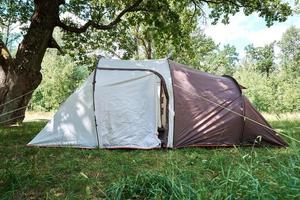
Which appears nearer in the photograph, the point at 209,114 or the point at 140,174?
the point at 140,174

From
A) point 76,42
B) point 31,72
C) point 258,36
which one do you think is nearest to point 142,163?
point 31,72

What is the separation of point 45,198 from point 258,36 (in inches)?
2236

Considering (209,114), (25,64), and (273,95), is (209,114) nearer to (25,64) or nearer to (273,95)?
(25,64)

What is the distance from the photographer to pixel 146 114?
7383 mm

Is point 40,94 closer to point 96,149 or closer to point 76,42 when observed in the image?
point 76,42

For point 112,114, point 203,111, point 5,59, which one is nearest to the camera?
point 112,114

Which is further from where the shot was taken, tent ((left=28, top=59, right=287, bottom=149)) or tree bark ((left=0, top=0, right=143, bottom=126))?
tree bark ((left=0, top=0, right=143, bottom=126))

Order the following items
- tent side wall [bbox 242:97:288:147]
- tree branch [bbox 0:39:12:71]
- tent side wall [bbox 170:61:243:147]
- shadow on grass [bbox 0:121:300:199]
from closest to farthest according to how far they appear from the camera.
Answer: shadow on grass [bbox 0:121:300:199], tent side wall [bbox 170:61:243:147], tent side wall [bbox 242:97:288:147], tree branch [bbox 0:39:12:71]

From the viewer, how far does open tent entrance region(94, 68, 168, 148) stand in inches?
285

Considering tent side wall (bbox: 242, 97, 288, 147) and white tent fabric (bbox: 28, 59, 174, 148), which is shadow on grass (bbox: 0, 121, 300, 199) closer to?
white tent fabric (bbox: 28, 59, 174, 148)

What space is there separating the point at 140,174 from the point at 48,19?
7.81 metres

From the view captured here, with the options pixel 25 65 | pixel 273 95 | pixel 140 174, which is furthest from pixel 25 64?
pixel 273 95

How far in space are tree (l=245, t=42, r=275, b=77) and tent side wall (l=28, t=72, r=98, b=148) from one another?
39.2 metres

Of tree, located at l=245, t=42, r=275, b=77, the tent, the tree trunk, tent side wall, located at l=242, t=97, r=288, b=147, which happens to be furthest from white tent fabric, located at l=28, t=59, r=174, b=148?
tree, located at l=245, t=42, r=275, b=77
